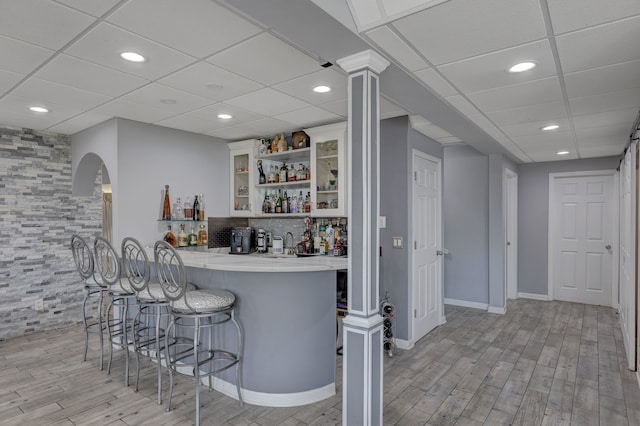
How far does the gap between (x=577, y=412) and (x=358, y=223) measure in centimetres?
209

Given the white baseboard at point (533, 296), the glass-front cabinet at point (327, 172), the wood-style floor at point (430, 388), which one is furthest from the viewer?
the white baseboard at point (533, 296)

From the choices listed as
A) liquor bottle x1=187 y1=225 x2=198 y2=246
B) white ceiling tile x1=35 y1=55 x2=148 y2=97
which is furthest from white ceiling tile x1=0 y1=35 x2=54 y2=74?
liquor bottle x1=187 y1=225 x2=198 y2=246

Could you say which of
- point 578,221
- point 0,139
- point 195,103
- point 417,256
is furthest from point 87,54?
point 578,221

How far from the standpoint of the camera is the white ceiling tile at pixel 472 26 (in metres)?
1.63

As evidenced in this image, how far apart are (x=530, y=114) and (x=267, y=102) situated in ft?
7.49

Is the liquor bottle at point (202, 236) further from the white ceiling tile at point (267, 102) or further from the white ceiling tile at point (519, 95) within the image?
the white ceiling tile at point (519, 95)

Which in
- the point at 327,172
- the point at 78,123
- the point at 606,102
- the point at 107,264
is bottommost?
the point at 107,264

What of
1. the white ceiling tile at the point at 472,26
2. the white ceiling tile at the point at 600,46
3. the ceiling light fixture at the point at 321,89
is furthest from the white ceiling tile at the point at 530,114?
the ceiling light fixture at the point at 321,89

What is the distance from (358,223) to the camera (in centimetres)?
211

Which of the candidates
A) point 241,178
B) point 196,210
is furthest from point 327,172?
point 196,210

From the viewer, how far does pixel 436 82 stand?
2.49 meters

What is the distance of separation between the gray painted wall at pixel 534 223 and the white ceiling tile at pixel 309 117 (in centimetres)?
393

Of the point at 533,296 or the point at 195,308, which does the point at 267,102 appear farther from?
the point at 533,296

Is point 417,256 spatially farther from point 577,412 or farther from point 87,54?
point 87,54
